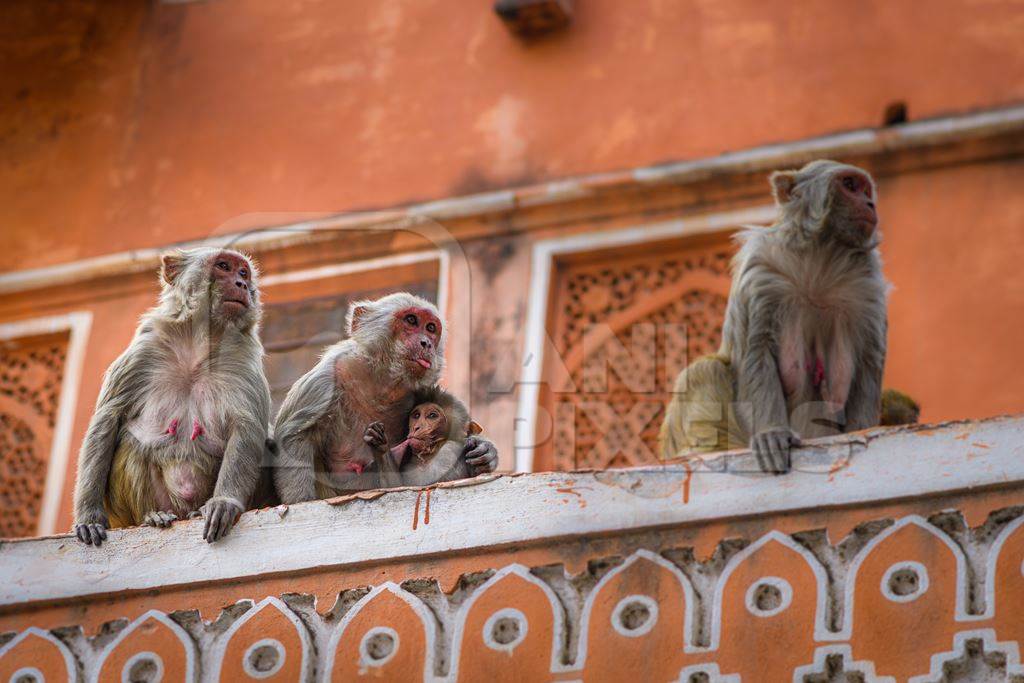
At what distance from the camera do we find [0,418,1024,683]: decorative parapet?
19.3ft

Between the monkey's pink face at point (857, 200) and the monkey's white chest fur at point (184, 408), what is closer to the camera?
the monkey's white chest fur at point (184, 408)

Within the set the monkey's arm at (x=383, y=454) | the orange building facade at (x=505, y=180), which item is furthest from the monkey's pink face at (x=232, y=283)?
the orange building facade at (x=505, y=180)

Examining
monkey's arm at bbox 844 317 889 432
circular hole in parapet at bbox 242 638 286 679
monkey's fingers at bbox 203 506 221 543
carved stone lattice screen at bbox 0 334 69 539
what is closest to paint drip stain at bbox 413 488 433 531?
circular hole in parapet at bbox 242 638 286 679

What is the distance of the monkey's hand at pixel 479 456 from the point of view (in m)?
7.14

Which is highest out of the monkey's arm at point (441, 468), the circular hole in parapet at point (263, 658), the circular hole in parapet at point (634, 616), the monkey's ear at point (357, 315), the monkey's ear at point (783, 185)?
the monkey's ear at point (783, 185)

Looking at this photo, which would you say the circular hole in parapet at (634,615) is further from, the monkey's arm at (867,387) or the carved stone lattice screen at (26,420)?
the carved stone lattice screen at (26,420)

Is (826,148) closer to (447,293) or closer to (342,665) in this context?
(447,293)

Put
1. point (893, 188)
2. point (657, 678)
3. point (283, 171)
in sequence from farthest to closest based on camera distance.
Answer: point (283, 171)
point (893, 188)
point (657, 678)

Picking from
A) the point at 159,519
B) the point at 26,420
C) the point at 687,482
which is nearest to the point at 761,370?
Answer: the point at 687,482

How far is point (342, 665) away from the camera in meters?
6.28

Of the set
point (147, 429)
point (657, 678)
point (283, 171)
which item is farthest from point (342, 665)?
point (283, 171)

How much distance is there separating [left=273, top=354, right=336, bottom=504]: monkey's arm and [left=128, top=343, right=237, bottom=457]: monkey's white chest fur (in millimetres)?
237

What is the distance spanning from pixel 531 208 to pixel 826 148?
159 cm

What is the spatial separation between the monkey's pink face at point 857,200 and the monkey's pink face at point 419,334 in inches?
68.3
